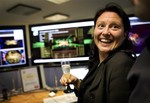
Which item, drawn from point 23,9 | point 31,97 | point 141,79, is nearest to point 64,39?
point 31,97

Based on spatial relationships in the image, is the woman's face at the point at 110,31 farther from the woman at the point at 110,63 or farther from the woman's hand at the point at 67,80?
the woman's hand at the point at 67,80

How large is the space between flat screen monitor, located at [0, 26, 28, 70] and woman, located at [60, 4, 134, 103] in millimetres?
662

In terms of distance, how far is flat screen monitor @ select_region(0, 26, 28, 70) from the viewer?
195cm

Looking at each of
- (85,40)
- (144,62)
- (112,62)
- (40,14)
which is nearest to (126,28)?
(112,62)

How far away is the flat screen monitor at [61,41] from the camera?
2.02 m

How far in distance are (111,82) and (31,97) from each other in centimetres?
98

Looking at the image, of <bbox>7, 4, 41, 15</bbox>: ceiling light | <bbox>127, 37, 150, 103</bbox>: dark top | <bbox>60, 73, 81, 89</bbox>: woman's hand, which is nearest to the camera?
<bbox>127, 37, 150, 103</bbox>: dark top

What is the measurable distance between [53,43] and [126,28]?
33.3 inches

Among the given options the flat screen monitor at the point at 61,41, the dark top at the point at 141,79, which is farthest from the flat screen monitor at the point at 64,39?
the dark top at the point at 141,79

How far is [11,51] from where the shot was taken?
196 centimetres

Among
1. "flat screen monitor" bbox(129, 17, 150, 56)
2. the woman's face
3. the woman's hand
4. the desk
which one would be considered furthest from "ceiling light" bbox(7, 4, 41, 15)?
the woman's face

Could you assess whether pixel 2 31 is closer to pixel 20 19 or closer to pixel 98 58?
pixel 98 58

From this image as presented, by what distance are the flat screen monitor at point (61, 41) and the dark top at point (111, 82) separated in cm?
69

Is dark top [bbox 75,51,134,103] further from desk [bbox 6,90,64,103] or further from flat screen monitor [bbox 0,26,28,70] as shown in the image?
flat screen monitor [bbox 0,26,28,70]
